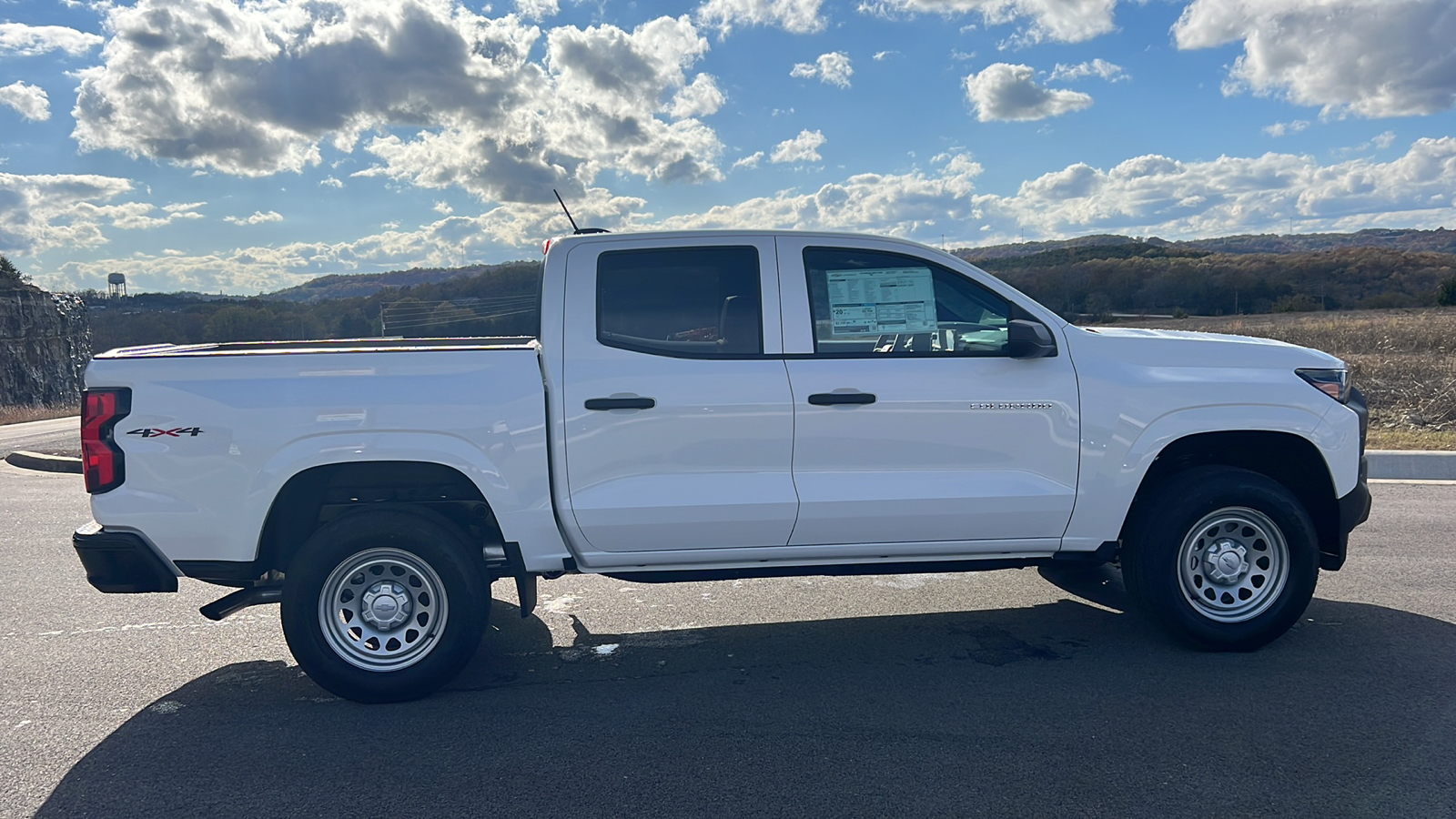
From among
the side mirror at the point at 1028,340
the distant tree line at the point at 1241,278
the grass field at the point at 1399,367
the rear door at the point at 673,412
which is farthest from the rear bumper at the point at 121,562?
the distant tree line at the point at 1241,278

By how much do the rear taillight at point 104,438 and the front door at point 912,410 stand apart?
2935 millimetres

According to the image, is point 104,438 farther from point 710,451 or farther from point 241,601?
point 710,451

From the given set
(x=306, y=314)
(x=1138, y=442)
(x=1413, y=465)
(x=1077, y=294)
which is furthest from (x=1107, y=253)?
(x=1138, y=442)

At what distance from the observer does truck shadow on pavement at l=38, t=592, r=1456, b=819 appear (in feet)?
10.9

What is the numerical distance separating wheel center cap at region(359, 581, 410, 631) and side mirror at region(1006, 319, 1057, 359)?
3026 millimetres

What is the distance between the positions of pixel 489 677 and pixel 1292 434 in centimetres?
407

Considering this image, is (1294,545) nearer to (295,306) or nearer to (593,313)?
(593,313)

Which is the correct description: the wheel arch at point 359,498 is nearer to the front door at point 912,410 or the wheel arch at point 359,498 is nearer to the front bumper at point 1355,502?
the front door at point 912,410

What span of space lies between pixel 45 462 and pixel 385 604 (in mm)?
11063

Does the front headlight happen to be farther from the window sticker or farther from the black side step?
the black side step

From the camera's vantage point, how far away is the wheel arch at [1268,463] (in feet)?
15.6

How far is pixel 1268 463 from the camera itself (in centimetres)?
502

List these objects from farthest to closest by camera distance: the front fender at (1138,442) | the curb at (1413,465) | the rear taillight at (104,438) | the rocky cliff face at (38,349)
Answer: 1. the rocky cliff face at (38,349)
2. the curb at (1413,465)
3. the front fender at (1138,442)
4. the rear taillight at (104,438)

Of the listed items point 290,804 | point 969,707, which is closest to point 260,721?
point 290,804
